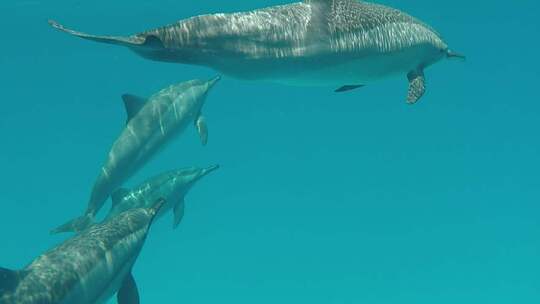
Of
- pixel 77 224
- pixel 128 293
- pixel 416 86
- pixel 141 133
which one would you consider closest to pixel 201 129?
pixel 141 133

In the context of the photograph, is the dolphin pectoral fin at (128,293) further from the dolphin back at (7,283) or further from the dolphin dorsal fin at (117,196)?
the dolphin dorsal fin at (117,196)

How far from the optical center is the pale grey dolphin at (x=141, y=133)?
12008 millimetres

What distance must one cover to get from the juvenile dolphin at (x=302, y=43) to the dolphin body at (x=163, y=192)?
16.0 feet

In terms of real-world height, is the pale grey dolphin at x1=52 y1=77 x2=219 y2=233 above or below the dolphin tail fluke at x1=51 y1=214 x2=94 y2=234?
above

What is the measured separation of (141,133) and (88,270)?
5111mm

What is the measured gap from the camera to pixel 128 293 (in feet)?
27.0

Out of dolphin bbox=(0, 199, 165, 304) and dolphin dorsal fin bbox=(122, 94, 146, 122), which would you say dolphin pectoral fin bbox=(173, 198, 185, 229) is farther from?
dolphin bbox=(0, 199, 165, 304)

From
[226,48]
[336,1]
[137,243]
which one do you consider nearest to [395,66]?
[336,1]

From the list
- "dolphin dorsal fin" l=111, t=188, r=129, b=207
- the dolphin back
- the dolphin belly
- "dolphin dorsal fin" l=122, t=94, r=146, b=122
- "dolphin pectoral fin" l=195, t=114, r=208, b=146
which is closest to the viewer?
the dolphin back

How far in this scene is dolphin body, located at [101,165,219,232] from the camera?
12547 mm

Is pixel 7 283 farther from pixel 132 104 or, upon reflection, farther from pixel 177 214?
pixel 177 214

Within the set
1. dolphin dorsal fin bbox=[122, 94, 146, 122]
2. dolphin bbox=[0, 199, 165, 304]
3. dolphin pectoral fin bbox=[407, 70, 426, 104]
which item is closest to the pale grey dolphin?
dolphin dorsal fin bbox=[122, 94, 146, 122]

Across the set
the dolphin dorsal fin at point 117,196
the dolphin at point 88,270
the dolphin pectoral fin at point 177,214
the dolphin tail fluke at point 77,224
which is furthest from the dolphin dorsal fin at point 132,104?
the dolphin at point 88,270

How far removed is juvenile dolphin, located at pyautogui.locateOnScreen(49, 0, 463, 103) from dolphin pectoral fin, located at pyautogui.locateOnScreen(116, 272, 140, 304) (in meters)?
2.83
